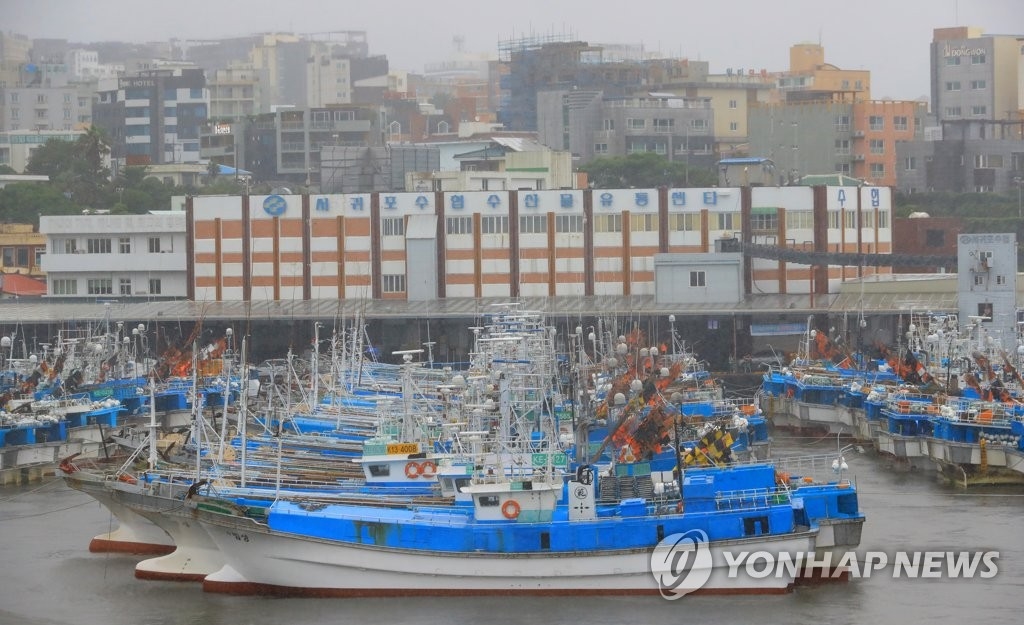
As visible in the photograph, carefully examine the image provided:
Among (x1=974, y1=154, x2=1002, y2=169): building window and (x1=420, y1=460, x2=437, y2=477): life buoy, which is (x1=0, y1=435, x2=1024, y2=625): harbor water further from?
(x1=974, y1=154, x2=1002, y2=169): building window

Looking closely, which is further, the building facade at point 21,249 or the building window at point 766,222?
the building facade at point 21,249

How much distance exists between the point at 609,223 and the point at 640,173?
27.5m

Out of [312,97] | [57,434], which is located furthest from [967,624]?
[312,97]

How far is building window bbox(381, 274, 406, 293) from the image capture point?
202 feet

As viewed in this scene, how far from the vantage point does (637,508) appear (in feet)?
87.2

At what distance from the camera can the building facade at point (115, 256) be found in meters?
66.2

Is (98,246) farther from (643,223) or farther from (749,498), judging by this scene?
(749,498)

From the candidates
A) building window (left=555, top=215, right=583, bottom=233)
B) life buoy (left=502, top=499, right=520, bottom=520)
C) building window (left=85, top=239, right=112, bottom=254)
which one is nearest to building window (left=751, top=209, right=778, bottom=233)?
building window (left=555, top=215, right=583, bottom=233)

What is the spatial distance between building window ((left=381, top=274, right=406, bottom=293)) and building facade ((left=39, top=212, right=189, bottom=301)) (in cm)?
862

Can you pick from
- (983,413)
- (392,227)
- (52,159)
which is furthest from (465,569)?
(52,159)

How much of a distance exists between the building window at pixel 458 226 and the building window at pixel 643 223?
211 inches

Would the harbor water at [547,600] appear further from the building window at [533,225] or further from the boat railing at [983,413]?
the building window at [533,225]

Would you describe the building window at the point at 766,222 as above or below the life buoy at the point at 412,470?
above

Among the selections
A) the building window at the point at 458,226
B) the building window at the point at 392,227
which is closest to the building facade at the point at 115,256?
the building window at the point at 392,227
